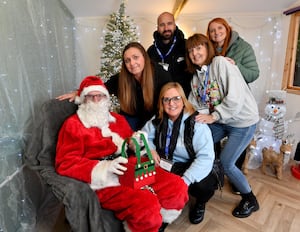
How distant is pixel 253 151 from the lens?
2.79 meters

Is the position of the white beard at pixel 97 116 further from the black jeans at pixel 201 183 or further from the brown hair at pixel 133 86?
the black jeans at pixel 201 183

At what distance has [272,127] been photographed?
2889 mm

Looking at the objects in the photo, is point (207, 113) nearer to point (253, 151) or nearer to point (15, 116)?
point (253, 151)

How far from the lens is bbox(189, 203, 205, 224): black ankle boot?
200 cm

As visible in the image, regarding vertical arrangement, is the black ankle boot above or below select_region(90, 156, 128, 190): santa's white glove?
below

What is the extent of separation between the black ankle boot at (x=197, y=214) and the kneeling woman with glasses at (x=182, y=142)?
5.8 inches

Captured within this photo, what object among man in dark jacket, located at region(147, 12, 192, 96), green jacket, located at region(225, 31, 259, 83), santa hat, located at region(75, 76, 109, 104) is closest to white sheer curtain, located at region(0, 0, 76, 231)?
santa hat, located at region(75, 76, 109, 104)

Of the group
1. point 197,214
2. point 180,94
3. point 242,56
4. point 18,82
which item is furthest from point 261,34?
point 18,82

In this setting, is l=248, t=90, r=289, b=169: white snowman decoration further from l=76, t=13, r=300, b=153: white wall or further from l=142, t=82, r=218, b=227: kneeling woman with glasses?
l=142, t=82, r=218, b=227: kneeling woman with glasses

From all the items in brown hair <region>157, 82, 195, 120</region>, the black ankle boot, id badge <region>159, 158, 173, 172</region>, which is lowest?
the black ankle boot

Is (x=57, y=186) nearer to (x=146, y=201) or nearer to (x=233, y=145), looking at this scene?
(x=146, y=201)

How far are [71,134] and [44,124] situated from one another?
0.24 m

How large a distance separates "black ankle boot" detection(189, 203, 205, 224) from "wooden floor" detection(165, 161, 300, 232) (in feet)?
0.12

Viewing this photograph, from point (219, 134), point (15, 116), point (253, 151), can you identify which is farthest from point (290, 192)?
point (15, 116)
